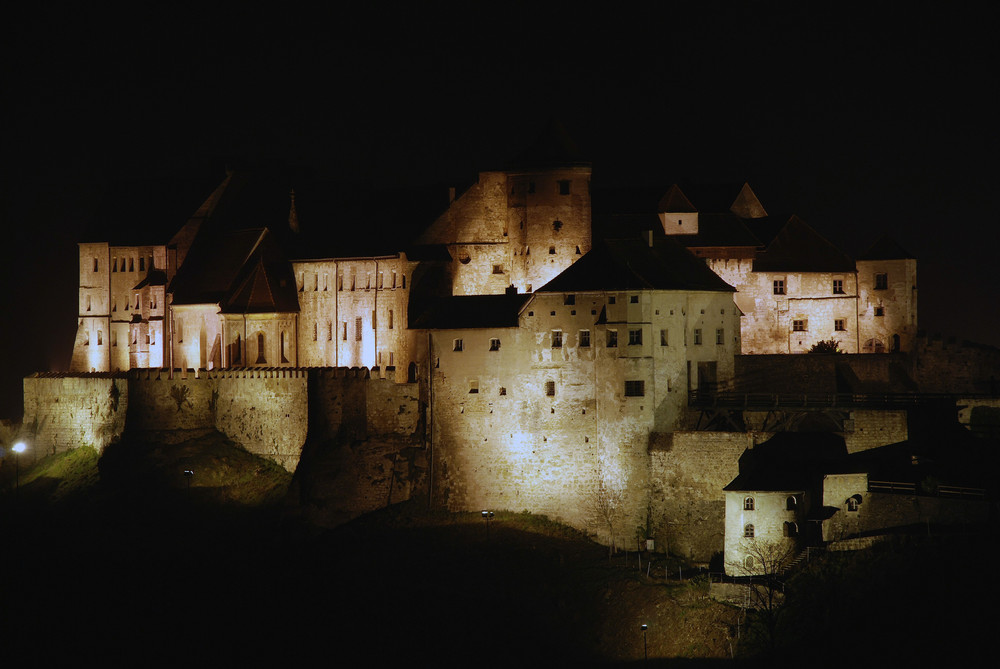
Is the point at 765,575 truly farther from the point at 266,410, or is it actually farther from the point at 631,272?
the point at 266,410

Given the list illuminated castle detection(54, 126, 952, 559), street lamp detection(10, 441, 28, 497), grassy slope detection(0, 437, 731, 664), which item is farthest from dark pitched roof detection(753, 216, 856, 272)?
street lamp detection(10, 441, 28, 497)

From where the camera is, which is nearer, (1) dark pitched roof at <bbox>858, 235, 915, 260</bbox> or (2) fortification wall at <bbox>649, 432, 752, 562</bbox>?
(2) fortification wall at <bbox>649, 432, 752, 562</bbox>

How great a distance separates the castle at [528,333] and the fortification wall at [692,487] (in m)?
0.10

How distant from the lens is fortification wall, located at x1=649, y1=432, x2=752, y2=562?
69.0 m

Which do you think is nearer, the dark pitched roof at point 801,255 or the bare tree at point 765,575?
the bare tree at point 765,575

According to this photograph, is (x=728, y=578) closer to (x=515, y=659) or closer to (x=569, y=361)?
(x=515, y=659)

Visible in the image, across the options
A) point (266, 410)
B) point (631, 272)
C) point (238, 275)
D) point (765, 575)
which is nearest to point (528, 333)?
point (631, 272)

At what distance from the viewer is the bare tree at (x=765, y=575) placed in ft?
199

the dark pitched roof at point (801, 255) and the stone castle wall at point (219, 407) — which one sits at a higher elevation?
the dark pitched roof at point (801, 255)

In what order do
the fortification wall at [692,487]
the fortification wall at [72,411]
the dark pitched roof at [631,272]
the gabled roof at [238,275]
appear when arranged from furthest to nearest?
1. the gabled roof at [238,275]
2. the fortification wall at [72,411]
3. the dark pitched roof at [631,272]
4. the fortification wall at [692,487]

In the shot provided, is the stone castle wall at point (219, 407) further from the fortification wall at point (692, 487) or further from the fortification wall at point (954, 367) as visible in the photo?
the fortification wall at point (954, 367)

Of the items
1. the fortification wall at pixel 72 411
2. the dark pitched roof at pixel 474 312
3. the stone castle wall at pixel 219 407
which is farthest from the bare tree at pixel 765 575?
the fortification wall at pixel 72 411

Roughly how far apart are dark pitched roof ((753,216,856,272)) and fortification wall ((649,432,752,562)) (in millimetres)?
21357

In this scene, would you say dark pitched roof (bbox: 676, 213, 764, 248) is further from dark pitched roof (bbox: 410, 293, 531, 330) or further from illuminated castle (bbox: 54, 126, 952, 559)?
→ dark pitched roof (bbox: 410, 293, 531, 330)
